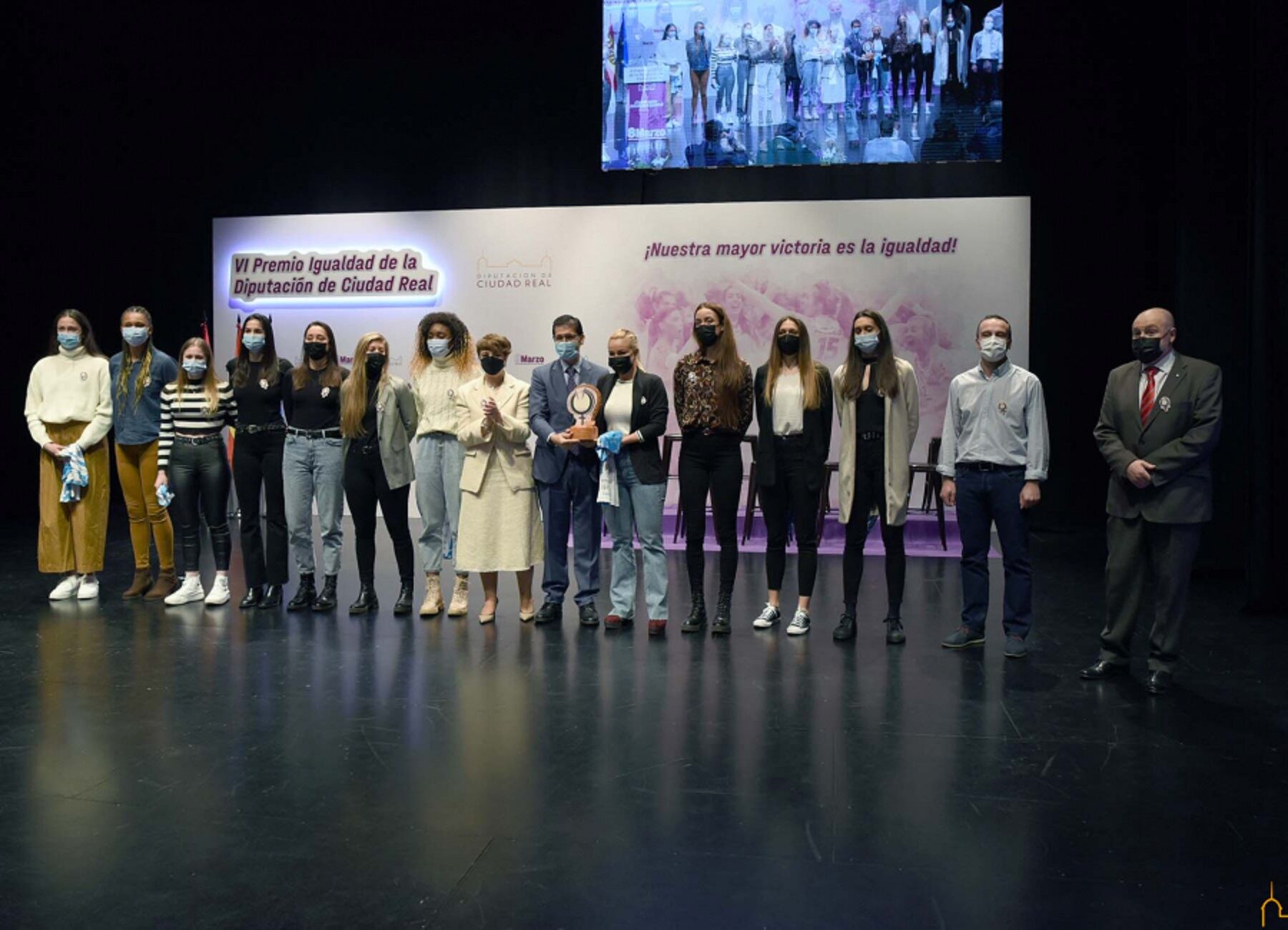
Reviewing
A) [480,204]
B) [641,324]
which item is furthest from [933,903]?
[480,204]

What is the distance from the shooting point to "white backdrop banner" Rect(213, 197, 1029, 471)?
8.82 metres

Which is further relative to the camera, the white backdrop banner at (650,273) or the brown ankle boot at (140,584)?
the white backdrop banner at (650,273)

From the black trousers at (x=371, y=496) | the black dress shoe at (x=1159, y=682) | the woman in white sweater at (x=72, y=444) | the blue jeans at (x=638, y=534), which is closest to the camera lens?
the black dress shoe at (x=1159, y=682)

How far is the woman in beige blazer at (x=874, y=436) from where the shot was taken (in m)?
5.00

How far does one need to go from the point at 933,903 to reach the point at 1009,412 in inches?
108

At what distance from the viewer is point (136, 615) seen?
5.68m

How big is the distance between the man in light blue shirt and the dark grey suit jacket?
0.36 metres

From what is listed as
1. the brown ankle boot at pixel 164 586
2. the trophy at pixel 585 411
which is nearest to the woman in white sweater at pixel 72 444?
the brown ankle boot at pixel 164 586

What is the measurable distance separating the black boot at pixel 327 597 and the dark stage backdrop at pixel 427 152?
413 centimetres

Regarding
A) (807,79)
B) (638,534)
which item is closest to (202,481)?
(638,534)

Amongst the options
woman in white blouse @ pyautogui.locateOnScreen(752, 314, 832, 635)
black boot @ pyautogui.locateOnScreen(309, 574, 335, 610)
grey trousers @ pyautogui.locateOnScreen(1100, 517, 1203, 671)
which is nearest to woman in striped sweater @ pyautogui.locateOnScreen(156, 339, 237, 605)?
black boot @ pyautogui.locateOnScreen(309, 574, 335, 610)

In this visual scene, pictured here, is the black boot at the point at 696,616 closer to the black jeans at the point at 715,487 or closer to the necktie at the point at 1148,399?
the black jeans at the point at 715,487

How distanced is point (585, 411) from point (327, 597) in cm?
172

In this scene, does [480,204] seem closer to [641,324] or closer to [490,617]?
[641,324]
